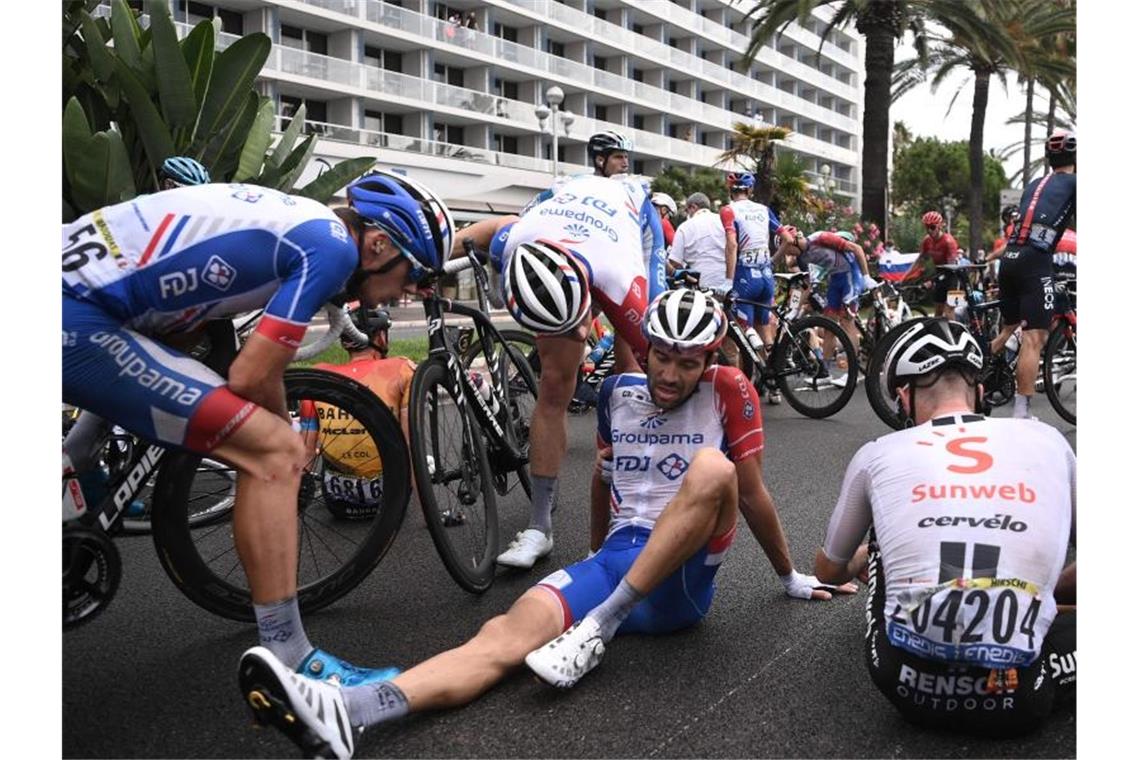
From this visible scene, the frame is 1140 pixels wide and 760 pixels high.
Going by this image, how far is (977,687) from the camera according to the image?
2750mm

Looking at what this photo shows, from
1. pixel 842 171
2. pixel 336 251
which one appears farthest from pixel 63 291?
pixel 842 171

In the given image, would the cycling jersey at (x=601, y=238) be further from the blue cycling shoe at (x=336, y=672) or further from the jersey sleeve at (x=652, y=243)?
the blue cycling shoe at (x=336, y=672)

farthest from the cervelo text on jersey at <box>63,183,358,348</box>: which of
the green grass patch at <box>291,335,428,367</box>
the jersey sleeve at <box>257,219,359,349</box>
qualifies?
the green grass patch at <box>291,335,428,367</box>

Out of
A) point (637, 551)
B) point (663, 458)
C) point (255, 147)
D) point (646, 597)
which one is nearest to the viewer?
point (646, 597)

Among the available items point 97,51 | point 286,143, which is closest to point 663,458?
point 97,51

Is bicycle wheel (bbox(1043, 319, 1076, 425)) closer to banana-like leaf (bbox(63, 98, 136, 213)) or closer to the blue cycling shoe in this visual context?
the blue cycling shoe

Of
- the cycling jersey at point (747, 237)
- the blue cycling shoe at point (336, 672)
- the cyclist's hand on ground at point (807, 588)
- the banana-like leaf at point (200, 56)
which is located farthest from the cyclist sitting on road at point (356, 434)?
the cycling jersey at point (747, 237)

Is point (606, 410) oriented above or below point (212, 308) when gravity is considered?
below

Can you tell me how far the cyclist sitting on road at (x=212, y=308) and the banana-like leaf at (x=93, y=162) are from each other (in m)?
5.00

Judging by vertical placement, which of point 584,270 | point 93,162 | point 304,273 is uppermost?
point 93,162

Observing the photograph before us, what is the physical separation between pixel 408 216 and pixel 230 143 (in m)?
6.34

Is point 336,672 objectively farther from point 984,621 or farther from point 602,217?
point 602,217

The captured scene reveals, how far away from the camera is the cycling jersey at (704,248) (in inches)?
407

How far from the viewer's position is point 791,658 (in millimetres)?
3506
